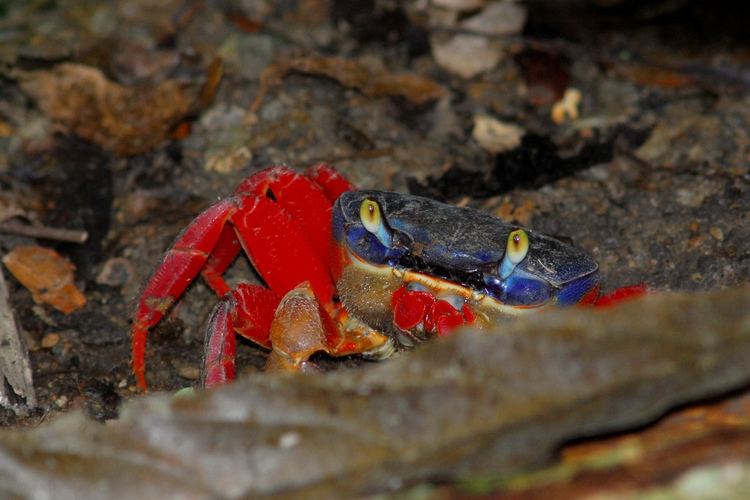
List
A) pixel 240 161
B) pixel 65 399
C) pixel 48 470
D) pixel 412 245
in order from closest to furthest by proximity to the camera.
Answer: pixel 48 470 < pixel 412 245 < pixel 65 399 < pixel 240 161

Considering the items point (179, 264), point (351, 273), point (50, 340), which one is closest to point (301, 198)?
point (351, 273)

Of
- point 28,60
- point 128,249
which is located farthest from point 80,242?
point 28,60

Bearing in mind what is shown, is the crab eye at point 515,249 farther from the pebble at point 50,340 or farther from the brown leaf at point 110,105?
the brown leaf at point 110,105

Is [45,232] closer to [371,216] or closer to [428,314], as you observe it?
[371,216]

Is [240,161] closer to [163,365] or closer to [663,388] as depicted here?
[163,365]

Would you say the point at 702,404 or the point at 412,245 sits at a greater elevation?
the point at 702,404

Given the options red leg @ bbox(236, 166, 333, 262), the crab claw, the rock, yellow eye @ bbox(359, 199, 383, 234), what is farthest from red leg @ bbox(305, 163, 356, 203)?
the rock

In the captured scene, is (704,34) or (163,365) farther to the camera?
(704,34)
